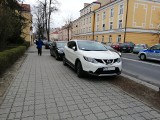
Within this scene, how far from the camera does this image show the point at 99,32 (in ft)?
151

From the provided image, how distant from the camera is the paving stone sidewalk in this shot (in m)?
3.79

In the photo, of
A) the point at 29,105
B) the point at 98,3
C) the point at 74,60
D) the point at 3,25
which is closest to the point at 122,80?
the point at 74,60

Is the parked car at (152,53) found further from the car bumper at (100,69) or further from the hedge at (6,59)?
the hedge at (6,59)

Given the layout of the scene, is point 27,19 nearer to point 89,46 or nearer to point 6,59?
point 6,59

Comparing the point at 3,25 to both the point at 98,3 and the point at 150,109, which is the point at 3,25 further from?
the point at 98,3

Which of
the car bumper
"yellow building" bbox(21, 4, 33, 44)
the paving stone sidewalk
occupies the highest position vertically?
"yellow building" bbox(21, 4, 33, 44)

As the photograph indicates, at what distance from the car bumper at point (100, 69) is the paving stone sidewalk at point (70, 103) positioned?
49cm

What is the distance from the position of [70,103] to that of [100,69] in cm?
247

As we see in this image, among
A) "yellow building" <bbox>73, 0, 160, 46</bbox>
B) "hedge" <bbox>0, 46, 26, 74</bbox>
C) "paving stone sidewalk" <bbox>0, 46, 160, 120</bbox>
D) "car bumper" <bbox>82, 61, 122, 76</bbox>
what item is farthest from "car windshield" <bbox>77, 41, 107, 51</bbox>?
"yellow building" <bbox>73, 0, 160, 46</bbox>

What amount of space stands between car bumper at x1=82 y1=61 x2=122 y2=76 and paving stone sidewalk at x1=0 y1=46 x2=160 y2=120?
0.49 meters

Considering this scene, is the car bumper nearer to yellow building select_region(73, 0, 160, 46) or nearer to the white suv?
the white suv

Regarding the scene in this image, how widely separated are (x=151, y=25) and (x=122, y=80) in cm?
3315

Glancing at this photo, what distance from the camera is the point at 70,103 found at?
4.46 m

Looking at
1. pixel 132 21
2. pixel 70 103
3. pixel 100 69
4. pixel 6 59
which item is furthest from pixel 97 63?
pixel 132 21
